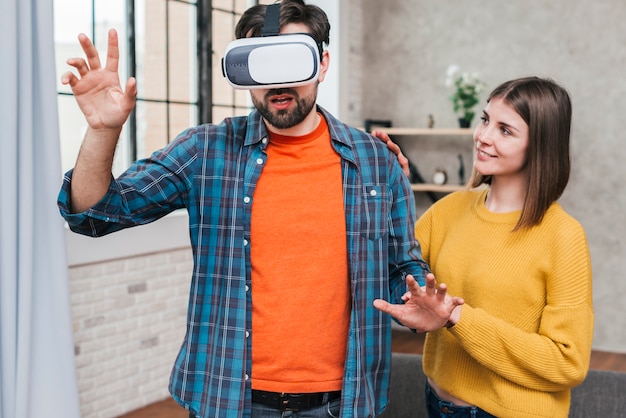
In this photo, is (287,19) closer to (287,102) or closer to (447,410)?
(287,102)

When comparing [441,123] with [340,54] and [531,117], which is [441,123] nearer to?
[340,54]

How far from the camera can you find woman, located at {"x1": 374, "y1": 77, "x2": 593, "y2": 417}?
1.36m

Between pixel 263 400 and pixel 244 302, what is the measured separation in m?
0.18

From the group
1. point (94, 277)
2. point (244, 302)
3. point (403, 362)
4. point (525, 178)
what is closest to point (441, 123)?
point (94, 277)

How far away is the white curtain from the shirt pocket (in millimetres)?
1500

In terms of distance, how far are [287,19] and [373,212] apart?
15.1 inches

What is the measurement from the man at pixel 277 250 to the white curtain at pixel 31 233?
4.18 feet

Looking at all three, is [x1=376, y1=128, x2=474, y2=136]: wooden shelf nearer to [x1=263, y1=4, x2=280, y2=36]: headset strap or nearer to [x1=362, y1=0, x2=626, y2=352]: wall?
[x1=362, y1=0, x2=626, y2=352]: wall

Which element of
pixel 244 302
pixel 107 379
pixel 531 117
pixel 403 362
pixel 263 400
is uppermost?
pixel 531 117

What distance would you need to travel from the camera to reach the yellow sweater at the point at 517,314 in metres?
1.36

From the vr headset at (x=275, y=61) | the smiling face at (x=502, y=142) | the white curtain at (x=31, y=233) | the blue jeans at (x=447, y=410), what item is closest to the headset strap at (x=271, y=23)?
the vr headset at (x=275, y=61)

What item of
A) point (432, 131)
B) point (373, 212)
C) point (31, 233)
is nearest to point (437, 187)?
point (432, 131)

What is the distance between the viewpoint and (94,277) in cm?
313

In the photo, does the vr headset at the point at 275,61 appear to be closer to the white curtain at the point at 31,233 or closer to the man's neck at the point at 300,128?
the man's neck at the point at 300,128
